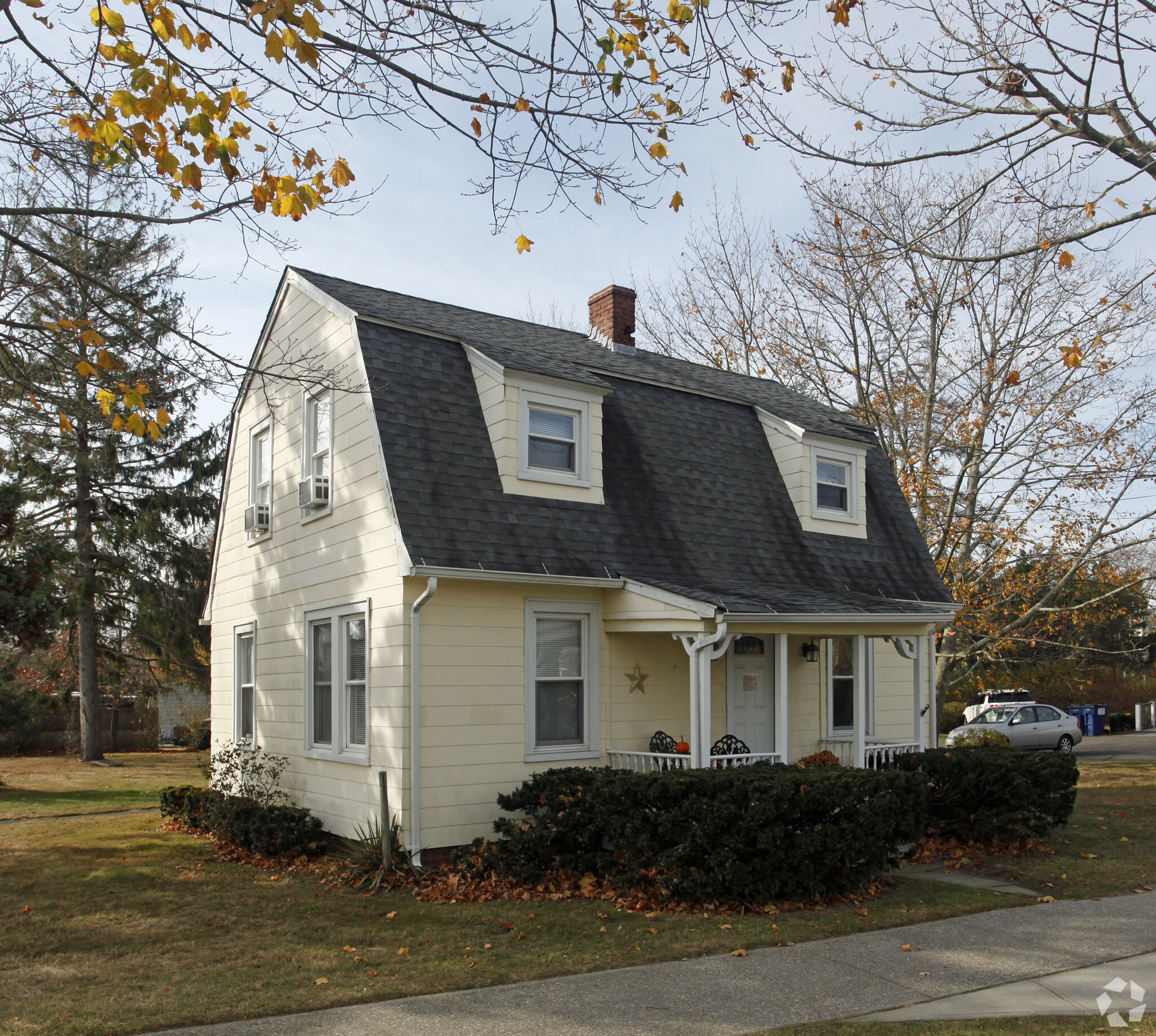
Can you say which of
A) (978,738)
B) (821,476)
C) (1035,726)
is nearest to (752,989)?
(821,476)

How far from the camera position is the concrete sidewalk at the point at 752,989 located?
224 inches

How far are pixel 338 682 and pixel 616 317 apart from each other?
7.92 m

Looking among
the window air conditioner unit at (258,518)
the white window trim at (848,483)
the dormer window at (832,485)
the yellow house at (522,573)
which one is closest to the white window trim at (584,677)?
the yellow house at (522,573)

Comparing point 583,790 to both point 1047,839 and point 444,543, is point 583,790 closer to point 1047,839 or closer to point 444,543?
point 444,543

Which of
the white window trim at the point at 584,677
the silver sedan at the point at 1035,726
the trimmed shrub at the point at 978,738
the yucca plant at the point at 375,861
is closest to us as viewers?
the yucca plant at the point at 375,861

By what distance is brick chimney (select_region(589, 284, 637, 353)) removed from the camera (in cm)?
1616

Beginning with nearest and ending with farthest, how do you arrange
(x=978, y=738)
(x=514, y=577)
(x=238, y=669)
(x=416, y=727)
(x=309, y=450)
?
(x=416, y=727) → (x=514, y=577) → (x=309, y=450) → (x=238, y=669) → (x=978, y=738)

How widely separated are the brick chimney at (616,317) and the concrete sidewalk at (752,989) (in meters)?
10.6

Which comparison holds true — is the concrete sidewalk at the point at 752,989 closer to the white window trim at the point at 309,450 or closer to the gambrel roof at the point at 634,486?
the gambrel roof at the point at 634,486

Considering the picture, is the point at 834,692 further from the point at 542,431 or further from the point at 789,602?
the point at 542,431

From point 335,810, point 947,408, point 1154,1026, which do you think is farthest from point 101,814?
point 947,408

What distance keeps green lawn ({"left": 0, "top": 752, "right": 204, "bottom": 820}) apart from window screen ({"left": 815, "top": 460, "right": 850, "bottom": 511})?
508 inches

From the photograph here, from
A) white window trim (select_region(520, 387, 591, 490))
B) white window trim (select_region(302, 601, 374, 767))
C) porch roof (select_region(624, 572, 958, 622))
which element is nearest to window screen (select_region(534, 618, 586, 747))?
porch roof (select_region(624, 572, 958, 622))

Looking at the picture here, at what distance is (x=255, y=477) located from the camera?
14.7m
